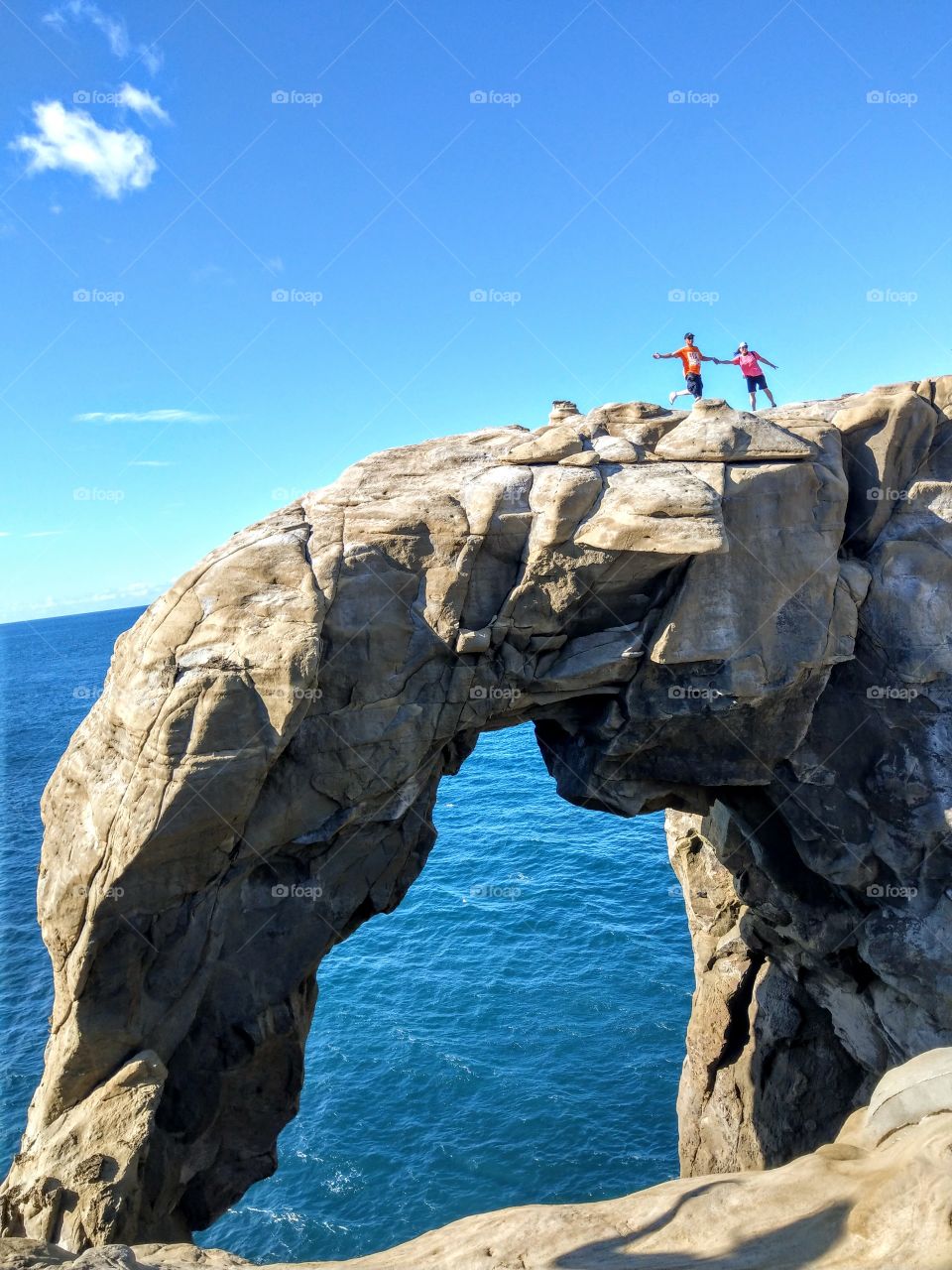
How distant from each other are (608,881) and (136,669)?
30.4m

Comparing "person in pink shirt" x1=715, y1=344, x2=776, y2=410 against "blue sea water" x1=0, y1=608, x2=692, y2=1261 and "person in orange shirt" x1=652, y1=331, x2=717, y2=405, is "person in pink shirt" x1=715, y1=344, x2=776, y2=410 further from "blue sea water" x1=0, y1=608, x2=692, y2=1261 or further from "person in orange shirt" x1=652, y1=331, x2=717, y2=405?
"blue sea water" x1=0, y1=608, x2=692, y2=1261

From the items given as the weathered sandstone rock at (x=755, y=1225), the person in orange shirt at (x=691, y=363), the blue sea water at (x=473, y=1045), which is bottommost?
the blue sea water at (x=473, y=1045)

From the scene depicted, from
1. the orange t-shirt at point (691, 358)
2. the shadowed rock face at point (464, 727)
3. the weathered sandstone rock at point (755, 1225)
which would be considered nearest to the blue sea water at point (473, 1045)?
the shadowed rock face at point (464, 727)

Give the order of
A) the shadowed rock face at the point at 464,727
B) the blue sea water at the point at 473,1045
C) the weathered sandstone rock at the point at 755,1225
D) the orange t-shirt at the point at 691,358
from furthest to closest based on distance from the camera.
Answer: the blue sea water at the point at 473,1045 → the orange t-shirt at the point at 691,358 → the shadowed rock face at the point at 464,727 → the weathered sandstone rock at the point at 755,1225

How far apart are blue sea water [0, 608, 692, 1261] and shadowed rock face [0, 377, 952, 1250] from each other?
22.3 feet

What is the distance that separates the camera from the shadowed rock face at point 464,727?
14.5 meters

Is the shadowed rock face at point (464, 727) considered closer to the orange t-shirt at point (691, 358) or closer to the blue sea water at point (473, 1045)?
the orange t-shirt at point (691, 358)

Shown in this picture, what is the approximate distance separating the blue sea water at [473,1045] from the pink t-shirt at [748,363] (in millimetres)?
17159

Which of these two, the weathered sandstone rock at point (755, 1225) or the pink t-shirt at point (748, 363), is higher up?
the pink t-shirt at point (748, 363)

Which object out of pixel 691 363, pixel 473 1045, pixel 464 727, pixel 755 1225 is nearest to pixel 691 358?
pixel 691 363

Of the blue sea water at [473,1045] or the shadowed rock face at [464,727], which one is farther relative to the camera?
the blue sea water at [473,1045]

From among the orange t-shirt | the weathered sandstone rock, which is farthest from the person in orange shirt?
the weathered sandstone rock

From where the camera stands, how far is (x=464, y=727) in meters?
16.7

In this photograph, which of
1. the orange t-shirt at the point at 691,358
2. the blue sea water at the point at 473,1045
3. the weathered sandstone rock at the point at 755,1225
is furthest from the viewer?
the blue sea water at the point at 473,1045
